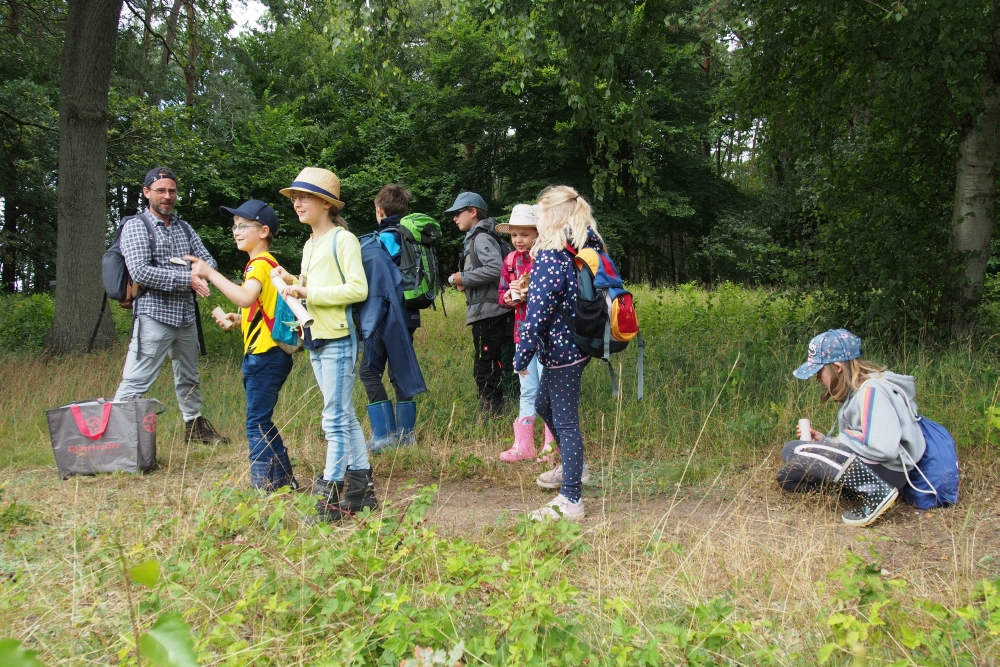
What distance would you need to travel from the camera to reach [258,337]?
437cm

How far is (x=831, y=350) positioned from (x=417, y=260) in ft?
10.1

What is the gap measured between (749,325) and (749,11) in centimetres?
364

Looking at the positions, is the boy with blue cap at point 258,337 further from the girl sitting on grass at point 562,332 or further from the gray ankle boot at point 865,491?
the gray ankle boot at point 865,491

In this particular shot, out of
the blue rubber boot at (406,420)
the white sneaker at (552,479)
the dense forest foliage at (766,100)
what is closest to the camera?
the white sneaker at (552,479)

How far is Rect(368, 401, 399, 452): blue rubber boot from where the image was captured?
5672 millimetres

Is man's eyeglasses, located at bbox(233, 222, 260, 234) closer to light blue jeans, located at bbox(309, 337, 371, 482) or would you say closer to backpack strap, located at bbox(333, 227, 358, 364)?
backpack strap, located at bbox(333, 227, 358, 364)

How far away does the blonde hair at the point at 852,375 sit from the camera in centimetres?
426

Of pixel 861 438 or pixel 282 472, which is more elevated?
pixel 861 438

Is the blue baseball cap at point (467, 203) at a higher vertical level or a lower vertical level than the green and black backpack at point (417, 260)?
higher

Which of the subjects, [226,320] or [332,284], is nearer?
[332,284]

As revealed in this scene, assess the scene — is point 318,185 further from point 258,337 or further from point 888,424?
point 888,424

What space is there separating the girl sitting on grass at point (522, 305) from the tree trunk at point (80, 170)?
6012 millimetres

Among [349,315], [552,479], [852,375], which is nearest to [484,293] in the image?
[552,479]

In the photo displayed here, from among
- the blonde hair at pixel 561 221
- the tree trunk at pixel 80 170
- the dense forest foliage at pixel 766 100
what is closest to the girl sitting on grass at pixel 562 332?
the blonde hair at pixel 561 221
